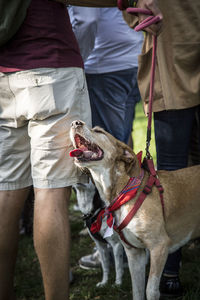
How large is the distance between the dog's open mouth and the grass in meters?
1.28

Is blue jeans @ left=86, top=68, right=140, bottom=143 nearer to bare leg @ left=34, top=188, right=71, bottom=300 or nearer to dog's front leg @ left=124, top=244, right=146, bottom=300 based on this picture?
dog's front leg @ left=124, top=244, right=146, bottom=300

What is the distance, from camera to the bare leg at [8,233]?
8.67ft

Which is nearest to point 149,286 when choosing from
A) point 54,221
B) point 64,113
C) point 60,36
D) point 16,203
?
point 54,221

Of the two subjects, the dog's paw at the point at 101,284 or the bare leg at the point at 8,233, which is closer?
the bare leg at the point at 8,233

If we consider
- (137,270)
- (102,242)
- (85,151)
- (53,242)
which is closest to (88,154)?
(85,151)

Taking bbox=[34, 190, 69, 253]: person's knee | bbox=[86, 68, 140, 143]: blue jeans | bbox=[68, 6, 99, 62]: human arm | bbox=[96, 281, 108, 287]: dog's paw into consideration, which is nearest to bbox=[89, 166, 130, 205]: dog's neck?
bbox=[34, 190, 69, 253]: person's knee

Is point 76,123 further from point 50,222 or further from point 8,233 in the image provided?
point 8,233

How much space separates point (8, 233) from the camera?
105 inches

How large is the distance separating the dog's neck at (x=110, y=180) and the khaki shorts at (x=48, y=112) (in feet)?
0.81

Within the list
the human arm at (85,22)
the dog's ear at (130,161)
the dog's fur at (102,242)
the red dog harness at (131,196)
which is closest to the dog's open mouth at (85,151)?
the dog's ear at (130,161)

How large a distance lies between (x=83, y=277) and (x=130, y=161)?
Result: 1.58 metres

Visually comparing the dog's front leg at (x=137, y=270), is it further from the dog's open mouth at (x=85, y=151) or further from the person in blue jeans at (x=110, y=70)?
the person in blue jeans at (x=110, y=70)

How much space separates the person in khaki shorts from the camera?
7.66 feet

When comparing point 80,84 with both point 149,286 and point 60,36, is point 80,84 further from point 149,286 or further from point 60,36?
point 149,286
